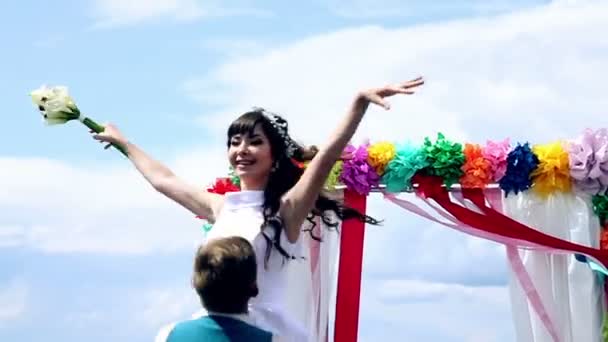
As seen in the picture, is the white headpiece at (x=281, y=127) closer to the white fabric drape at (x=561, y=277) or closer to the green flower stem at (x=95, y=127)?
the green flower stem at (x=95, y=127)

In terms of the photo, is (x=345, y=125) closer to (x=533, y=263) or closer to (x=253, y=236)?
(x=253, y=236)

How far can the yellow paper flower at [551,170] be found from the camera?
638 centimetres

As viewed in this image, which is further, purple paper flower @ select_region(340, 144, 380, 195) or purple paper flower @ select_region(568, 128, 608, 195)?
purple paper flower @ select_region(340, 144, 380, 195)

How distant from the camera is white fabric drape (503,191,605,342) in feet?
20.8

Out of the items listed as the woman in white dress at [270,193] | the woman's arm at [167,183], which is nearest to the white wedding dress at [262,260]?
the woman in white dress at [270,193]

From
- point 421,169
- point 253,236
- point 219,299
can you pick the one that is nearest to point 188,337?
point 219,299

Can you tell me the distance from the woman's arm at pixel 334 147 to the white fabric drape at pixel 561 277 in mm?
3180

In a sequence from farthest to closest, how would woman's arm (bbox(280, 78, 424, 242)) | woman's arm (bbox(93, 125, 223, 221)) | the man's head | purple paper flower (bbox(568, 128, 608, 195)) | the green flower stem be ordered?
purple paper flower (bbox(568, 128, 608, 195)) → the green flower stem → woman's arm (bbox(93, 125, 223, 221)) → woman's arm (bbox(280, 78, 424, 242)) → the man's head

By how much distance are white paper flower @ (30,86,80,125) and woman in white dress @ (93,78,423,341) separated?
356 millimetres

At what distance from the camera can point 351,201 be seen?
6.70m

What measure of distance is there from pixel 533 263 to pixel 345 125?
3.34 metres

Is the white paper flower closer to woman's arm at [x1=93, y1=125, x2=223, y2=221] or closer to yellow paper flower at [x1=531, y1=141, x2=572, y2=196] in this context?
woman's arm at [x1=93, y1=125, x2=223, y2=221]

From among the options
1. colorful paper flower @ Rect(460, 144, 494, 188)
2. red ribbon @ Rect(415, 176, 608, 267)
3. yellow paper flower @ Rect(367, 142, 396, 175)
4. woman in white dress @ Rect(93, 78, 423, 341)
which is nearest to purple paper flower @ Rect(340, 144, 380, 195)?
yellow paper flower @ Rect(367, 142, 396, 175)

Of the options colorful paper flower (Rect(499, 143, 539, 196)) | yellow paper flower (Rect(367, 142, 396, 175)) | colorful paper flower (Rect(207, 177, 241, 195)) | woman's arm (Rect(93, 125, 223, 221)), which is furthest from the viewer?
colorful paper flower (Rect(207, 177, 241, 195))
